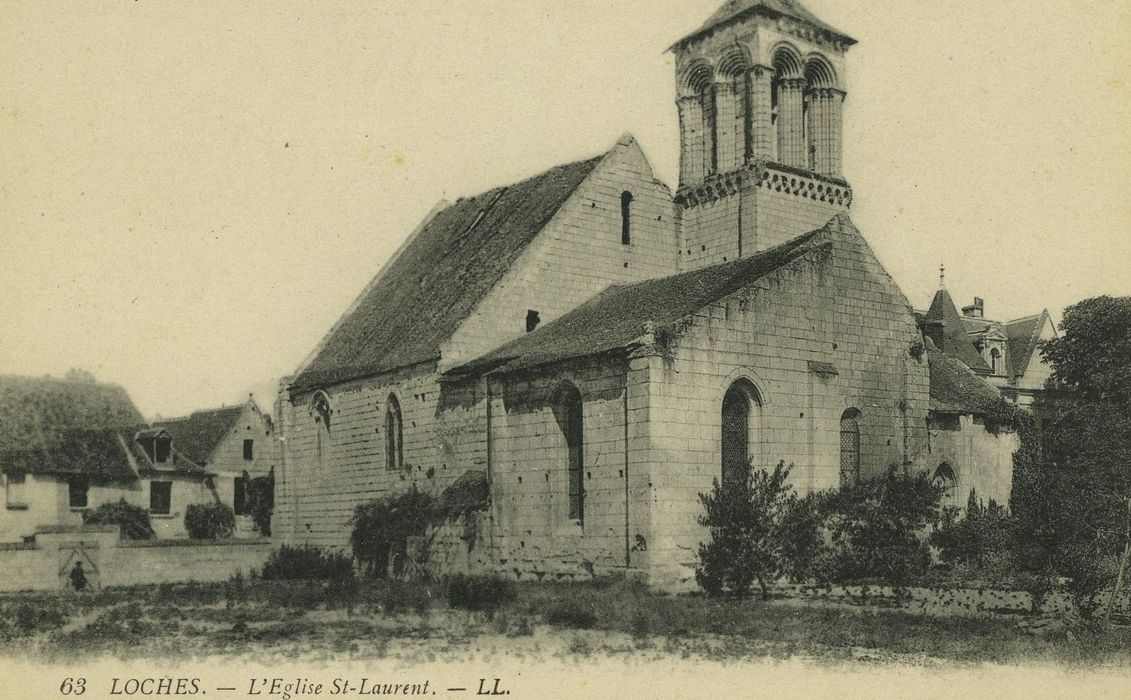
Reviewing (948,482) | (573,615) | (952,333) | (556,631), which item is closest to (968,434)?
(948,482)

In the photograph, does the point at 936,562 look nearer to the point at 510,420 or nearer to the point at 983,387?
the point at 983,387

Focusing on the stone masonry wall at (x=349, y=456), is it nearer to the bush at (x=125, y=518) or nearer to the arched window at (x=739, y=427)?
the arched window at (x=739, y=427)

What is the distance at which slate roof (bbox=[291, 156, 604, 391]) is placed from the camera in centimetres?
2964

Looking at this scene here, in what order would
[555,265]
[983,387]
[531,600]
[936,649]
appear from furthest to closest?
[983,387], [555,265], [531,600], [936,649]

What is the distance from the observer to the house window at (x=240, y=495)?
161 ft

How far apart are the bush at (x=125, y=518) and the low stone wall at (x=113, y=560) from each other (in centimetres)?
965

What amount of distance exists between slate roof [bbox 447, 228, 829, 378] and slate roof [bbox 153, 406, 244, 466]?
83.0 ft

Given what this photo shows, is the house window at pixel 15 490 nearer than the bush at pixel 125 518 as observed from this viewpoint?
Yes

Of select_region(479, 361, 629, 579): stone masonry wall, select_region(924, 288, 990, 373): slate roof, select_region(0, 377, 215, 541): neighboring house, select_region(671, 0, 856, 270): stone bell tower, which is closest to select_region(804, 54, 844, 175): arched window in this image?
select_region(671, 0, 856, 270): stone bell tower

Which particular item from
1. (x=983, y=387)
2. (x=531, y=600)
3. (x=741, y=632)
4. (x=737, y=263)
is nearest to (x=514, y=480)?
(x=531, y=600)

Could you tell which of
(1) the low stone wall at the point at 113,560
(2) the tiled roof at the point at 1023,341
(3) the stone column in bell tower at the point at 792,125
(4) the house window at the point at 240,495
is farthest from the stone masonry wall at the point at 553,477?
(2) the tiled roof at the point at 1023,341

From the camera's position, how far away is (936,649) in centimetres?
1422

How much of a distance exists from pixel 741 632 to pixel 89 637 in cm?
938

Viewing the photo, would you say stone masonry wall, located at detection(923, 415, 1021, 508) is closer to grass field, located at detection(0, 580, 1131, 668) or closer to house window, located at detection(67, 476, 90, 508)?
grass field, located at detection(0, 580, 1131, 668)
